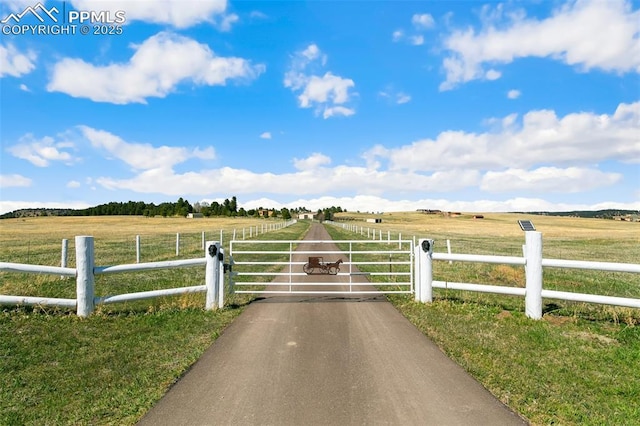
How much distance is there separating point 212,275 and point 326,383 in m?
5.12

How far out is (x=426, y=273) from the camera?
9.81 meters

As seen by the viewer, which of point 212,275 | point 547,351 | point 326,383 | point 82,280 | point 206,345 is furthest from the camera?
point 212,275

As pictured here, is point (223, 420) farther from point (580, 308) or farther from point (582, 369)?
point (580, 308)

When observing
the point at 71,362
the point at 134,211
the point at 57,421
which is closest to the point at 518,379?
the point at 57,421

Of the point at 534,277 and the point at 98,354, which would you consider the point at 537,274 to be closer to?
the point at 534,277

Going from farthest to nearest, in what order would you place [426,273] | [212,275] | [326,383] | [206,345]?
[426,273] < [212,275] < [206,345] < [326,383]

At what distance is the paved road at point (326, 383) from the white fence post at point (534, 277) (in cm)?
289

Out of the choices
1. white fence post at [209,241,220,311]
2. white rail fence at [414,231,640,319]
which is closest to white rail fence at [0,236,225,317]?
white fence post at [209,241,220,311]

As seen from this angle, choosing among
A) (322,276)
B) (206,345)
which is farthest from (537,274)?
(322,276)

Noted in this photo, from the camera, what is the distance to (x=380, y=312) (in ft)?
29.1

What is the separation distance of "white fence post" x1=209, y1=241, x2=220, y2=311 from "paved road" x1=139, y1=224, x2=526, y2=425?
5.57 feet

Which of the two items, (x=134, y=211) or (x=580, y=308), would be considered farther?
(x=134, y=211)

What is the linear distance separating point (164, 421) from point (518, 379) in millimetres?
4481

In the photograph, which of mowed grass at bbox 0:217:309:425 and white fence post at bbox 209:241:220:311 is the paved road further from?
white fence post at bbox 209:241:220:311
